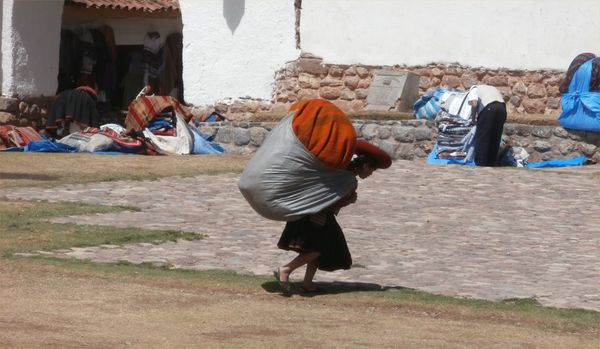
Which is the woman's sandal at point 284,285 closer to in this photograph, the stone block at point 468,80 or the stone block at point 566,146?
the stone block at point 566,146

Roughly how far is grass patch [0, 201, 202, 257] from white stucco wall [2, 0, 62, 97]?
883cm

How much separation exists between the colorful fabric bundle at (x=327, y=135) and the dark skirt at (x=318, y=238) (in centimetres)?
40

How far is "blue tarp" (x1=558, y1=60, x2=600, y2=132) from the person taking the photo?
17.8m

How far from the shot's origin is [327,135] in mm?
7898

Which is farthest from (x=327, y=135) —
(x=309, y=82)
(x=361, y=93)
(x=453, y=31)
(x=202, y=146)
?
(x=309, y=82)

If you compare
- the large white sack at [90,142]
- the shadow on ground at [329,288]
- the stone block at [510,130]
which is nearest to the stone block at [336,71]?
the stone block at [510,130]

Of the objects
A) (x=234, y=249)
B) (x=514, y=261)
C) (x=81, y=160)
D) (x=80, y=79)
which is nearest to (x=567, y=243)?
(x=514, y=261)

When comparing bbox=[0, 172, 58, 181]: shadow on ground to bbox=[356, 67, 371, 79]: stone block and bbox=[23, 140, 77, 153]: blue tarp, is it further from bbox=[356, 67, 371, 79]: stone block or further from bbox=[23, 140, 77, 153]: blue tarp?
bbox=[356, 67, 371, 79]: stone block

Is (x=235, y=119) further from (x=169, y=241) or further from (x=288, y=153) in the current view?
(x=288, y=153)

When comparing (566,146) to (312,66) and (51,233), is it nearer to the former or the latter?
(312,66)

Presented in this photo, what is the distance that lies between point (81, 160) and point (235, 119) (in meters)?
5.32

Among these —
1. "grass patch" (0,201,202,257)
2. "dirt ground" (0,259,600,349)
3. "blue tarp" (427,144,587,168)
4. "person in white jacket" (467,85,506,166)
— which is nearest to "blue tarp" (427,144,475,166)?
"blue tarp" (427,144,587,168)

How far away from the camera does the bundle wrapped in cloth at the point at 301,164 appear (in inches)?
311

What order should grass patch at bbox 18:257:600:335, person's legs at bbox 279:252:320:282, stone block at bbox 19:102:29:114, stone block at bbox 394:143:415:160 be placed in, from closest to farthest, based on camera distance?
grass patch at bbox 18:257:600:335 → person's legs at bbox 279:252:320:282 → stone block at bbox 394:143:415:160 → stone block at bbox 19:102:29:114
